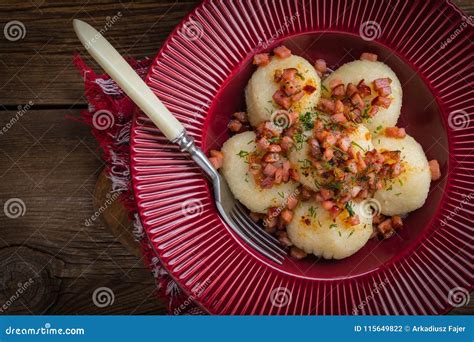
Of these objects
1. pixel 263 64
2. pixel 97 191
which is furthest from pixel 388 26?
pixel 97 191

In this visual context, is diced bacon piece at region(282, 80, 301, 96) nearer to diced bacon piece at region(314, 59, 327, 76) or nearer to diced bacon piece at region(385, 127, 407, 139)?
diced bacon piece at region(314, 59, 327, 76)

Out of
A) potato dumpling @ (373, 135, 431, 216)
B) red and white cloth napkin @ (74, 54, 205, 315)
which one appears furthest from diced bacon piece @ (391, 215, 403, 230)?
red and white cloth napkin @ (74, 54, 205, 315)

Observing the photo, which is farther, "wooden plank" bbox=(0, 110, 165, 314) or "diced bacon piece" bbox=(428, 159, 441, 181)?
"wooden plank" bbox=(0, 110, 165, 314)

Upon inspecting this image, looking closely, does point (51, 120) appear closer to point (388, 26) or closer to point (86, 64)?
point (86, 64)

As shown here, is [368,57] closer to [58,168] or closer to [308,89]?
[308,89]

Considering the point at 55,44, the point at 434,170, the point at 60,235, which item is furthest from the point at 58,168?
the point at 434,170
